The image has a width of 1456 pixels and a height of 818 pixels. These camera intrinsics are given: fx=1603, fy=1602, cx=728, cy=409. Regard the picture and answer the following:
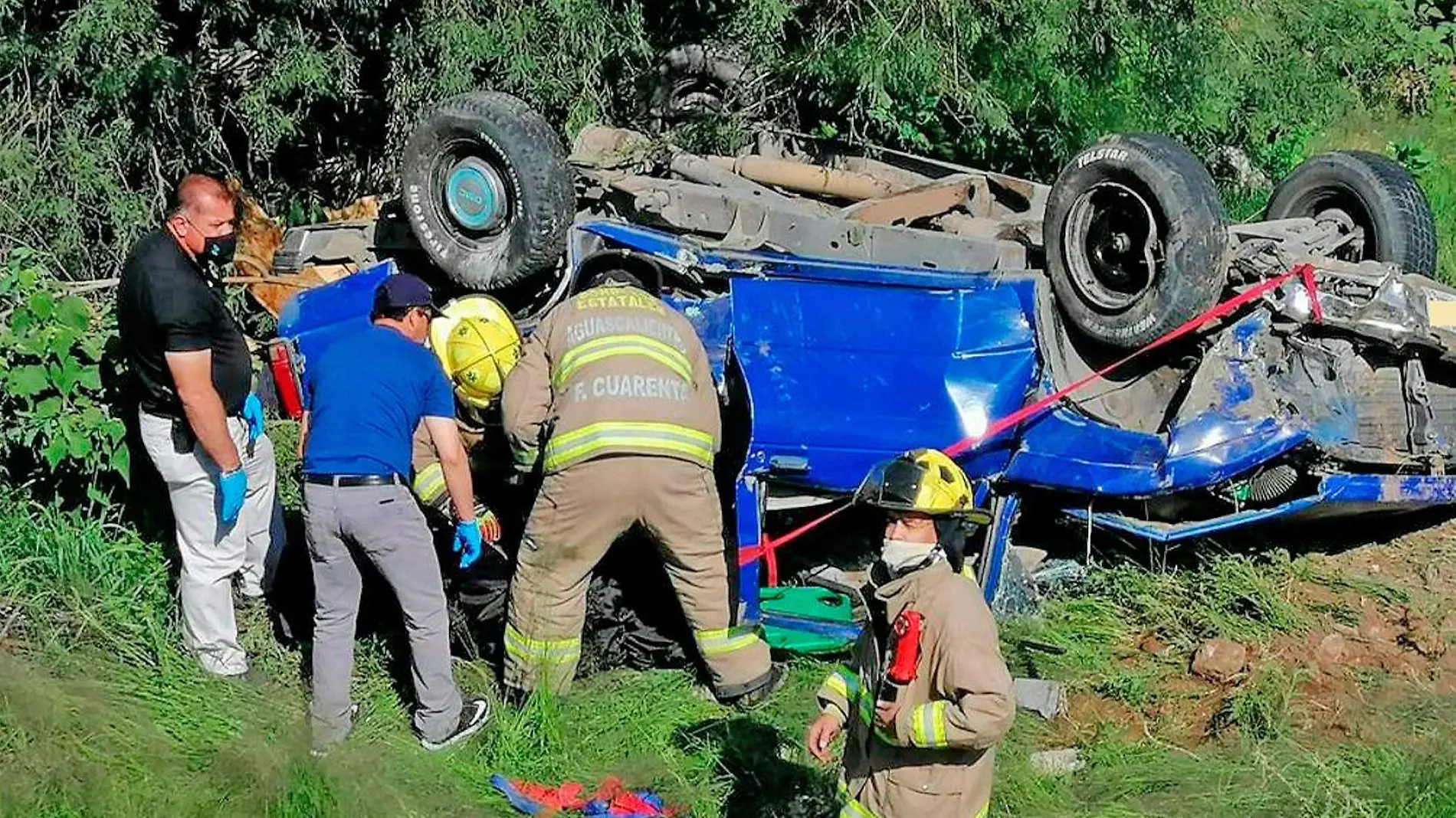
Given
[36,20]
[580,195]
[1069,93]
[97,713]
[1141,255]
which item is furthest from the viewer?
[1069,93]

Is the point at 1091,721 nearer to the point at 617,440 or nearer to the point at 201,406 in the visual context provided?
the point at 617,440

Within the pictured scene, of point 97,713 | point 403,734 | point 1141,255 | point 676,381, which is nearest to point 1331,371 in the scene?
point 1141,255

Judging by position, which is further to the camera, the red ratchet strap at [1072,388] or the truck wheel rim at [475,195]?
the truck wheel rim at [475,195]

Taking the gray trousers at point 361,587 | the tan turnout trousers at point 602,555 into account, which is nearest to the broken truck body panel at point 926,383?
the tan turnout trousers at point 602,555

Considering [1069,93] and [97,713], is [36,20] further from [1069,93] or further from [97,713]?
[1069,93]

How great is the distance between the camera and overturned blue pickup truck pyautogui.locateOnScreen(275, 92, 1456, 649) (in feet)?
18.2

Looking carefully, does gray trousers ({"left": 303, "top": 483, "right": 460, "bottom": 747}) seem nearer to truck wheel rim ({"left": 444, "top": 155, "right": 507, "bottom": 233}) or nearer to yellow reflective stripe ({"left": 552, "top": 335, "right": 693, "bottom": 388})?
yellow reflective stripe ({"left": 552, "top": 335, "right": 693, "bottom": 388})

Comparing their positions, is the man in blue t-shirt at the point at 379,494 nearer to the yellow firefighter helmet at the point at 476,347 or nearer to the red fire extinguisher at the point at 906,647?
the yellow firefighter helmet at the point at 476,347

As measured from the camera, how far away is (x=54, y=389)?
598 cm

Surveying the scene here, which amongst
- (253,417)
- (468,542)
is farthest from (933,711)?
(253,417)

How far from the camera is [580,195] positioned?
255 inches

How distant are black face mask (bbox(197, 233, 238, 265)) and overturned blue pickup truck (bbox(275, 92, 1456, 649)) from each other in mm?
783

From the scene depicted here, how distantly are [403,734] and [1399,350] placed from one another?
387cm

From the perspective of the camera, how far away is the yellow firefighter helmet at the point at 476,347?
576cm
